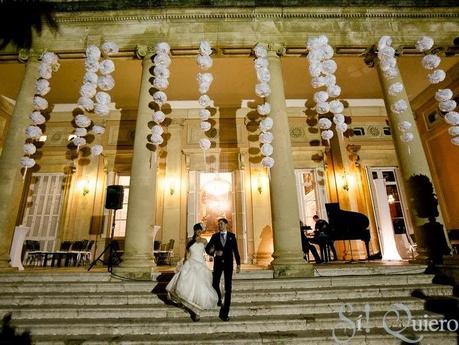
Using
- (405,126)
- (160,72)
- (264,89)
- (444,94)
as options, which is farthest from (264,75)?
(444,94)

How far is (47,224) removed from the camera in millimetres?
10086

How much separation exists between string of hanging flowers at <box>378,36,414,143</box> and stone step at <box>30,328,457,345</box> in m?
4.44

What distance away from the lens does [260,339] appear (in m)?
3.50

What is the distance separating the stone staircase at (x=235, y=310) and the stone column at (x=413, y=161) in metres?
0.69

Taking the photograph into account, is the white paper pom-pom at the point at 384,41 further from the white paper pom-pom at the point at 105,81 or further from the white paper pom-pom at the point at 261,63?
the white paper pom-pom at the point at 105,81

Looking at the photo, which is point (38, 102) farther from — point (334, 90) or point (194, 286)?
point (334, 90)

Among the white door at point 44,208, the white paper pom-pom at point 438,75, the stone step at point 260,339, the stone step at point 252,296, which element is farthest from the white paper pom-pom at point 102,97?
the white paper pom-pom at point 438,75

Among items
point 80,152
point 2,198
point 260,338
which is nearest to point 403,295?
point 260,338

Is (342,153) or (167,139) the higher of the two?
(167,139)

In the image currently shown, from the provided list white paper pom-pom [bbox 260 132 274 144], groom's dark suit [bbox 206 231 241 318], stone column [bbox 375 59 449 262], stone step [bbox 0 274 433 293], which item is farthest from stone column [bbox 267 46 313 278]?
stone column [bbox 375 59 449 262]

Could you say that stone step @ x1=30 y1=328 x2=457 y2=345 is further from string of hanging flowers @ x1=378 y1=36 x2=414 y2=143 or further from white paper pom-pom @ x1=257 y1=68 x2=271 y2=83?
white paper pom-pom @ x1=257 y1=68 x2=271 y2=83

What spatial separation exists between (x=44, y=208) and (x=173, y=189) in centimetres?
509

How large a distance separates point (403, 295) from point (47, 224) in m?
11.4

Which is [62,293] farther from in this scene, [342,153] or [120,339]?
[342,153]
